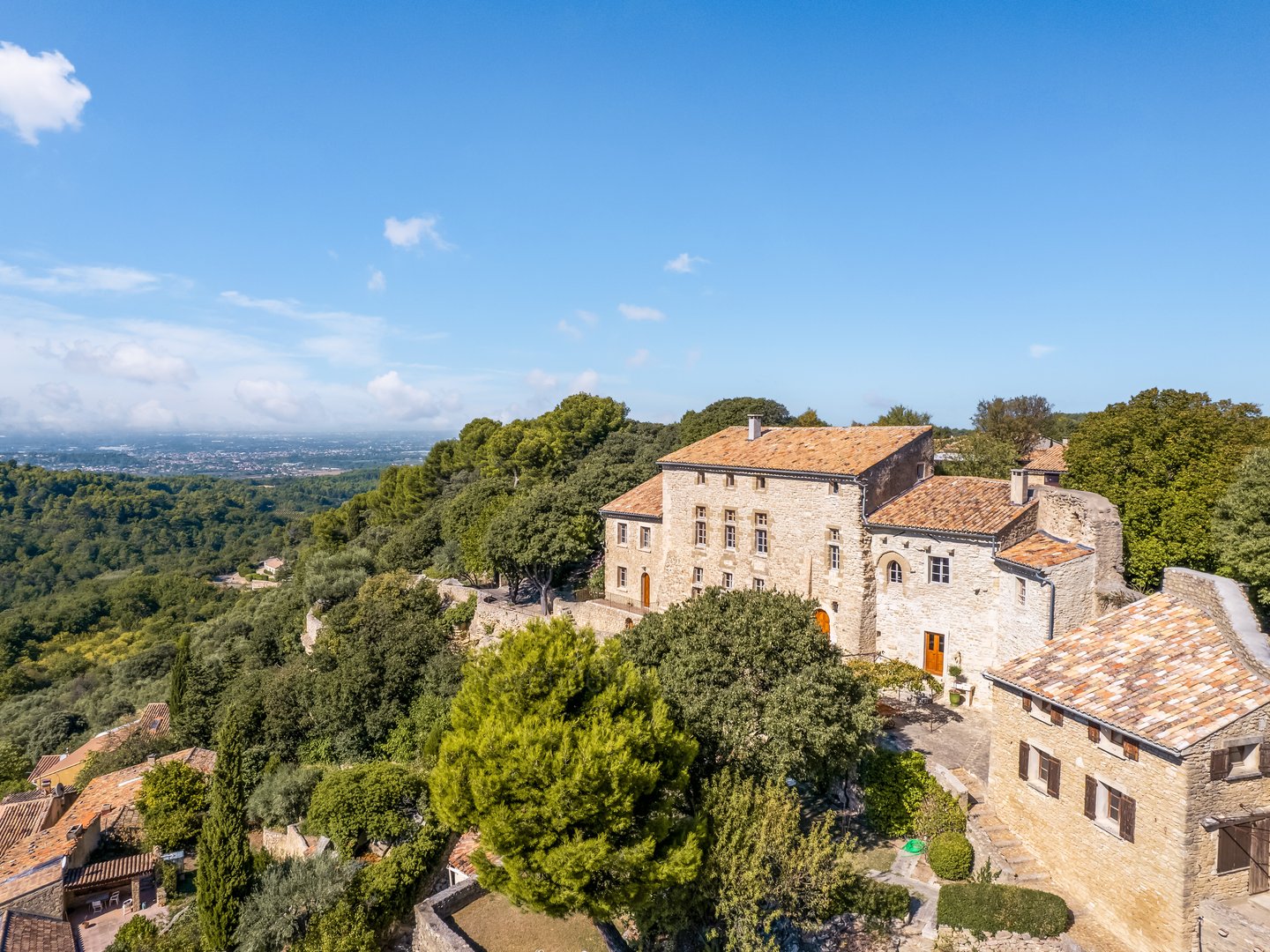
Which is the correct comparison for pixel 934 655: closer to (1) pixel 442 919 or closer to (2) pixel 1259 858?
(2) pixel 1259 858

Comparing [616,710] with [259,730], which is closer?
[616,710]

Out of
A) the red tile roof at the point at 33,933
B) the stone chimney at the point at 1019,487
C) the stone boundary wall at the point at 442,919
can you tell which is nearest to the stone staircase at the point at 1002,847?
the stone chimney at the point at 1019,487

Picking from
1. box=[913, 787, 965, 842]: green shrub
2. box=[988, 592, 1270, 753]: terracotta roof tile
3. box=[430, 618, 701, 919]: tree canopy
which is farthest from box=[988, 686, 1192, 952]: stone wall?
box=[430, 618, 701, 919]: tree canopy

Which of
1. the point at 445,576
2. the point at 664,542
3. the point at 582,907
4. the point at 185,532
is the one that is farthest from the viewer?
the point at 185,532

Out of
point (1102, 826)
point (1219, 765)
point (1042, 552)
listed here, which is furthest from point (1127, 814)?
point (1042, 552)

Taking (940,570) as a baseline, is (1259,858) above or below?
below

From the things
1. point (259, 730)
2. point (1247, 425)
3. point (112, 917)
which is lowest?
point (112, 917)

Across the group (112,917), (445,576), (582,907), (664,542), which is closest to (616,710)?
(582,907)

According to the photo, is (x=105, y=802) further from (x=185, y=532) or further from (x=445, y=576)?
(x=185, y=532)
